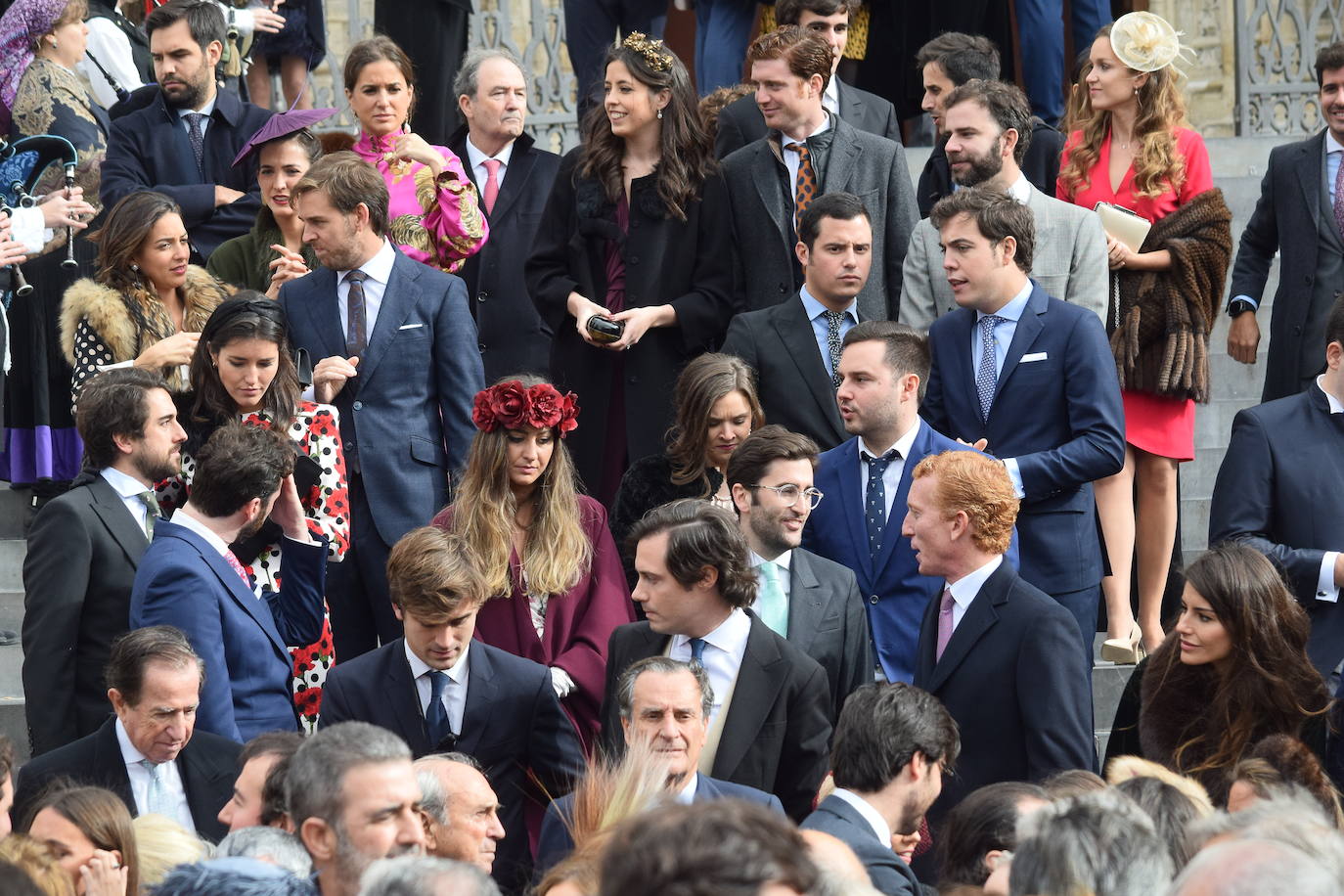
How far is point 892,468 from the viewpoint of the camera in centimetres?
649

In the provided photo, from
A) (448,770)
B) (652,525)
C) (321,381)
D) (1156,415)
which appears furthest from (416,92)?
(448,770)

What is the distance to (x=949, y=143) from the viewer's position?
7.54 meters

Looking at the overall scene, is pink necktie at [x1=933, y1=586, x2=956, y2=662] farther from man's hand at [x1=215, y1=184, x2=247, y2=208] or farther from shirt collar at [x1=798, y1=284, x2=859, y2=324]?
man's hand at [x1=215, y1=184, x2=247, y2=208]

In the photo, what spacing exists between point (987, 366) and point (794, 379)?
72 cm

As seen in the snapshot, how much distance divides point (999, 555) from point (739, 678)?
0.80m

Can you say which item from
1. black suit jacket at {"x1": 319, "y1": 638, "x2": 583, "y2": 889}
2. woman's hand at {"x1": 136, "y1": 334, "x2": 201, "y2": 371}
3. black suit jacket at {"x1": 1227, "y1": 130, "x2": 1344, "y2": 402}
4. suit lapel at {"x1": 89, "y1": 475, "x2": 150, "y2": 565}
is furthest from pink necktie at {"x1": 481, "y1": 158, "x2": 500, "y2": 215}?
black suit jacket at {"x1": 319, "y1": 638, "x2": 583, "y2": 889}

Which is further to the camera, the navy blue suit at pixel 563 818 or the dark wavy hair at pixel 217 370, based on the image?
the dark wavy hair at pixel 217 370

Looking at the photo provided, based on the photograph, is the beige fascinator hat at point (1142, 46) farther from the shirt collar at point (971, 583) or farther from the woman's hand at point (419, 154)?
the shirt collar at point (971, 583)

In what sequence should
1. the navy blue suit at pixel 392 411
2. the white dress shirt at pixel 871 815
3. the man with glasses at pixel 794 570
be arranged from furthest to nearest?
the navy blue suit at pixel 392 411, the man with glasses at pixel 794 570, the white dress shirt at pixel 871 815

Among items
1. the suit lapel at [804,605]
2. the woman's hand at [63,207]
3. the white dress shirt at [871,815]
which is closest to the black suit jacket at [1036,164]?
the suit lapel at [804,605]

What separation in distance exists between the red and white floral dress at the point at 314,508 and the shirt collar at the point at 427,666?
73 cm

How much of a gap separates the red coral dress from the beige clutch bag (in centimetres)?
22

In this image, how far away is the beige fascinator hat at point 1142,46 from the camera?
783 centimetres

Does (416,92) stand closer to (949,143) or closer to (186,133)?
(186,133)
